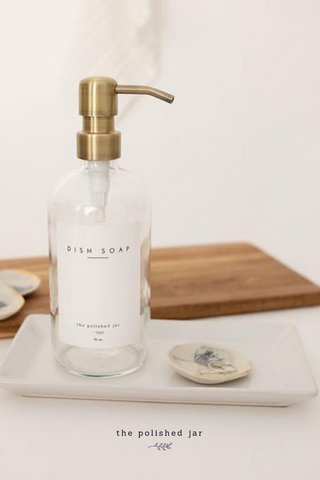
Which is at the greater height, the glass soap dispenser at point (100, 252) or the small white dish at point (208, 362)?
the glass soap dispenser at point (100, 252)

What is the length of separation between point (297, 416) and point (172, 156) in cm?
71

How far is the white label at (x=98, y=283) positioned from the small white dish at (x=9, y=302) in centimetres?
15

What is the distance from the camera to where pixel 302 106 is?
1252 mm

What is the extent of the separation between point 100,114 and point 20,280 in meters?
0.33

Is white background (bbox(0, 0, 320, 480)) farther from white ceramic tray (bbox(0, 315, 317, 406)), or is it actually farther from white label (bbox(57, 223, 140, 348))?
white label (bbox(57, 223, 140, 348))

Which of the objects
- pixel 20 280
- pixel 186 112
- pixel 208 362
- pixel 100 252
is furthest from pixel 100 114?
pixel 186 112

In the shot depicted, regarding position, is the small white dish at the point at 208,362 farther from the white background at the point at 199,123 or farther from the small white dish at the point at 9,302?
the white background at the point at 199,123

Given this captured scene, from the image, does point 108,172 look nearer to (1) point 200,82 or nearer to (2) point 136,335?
(2) point 136,335

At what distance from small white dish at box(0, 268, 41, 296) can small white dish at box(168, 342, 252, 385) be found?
0.78 feet

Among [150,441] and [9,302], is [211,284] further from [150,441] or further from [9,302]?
[150,441]

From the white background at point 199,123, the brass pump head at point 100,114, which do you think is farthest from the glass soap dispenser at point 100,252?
the white background at point 199,123

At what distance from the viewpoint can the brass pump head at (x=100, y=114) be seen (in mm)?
555

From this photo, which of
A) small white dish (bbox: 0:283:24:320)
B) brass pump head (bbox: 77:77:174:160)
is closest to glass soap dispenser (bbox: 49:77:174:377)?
brass pump head (bbox: 77:77:174:160)

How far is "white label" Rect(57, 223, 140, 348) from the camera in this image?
22.8 inches
